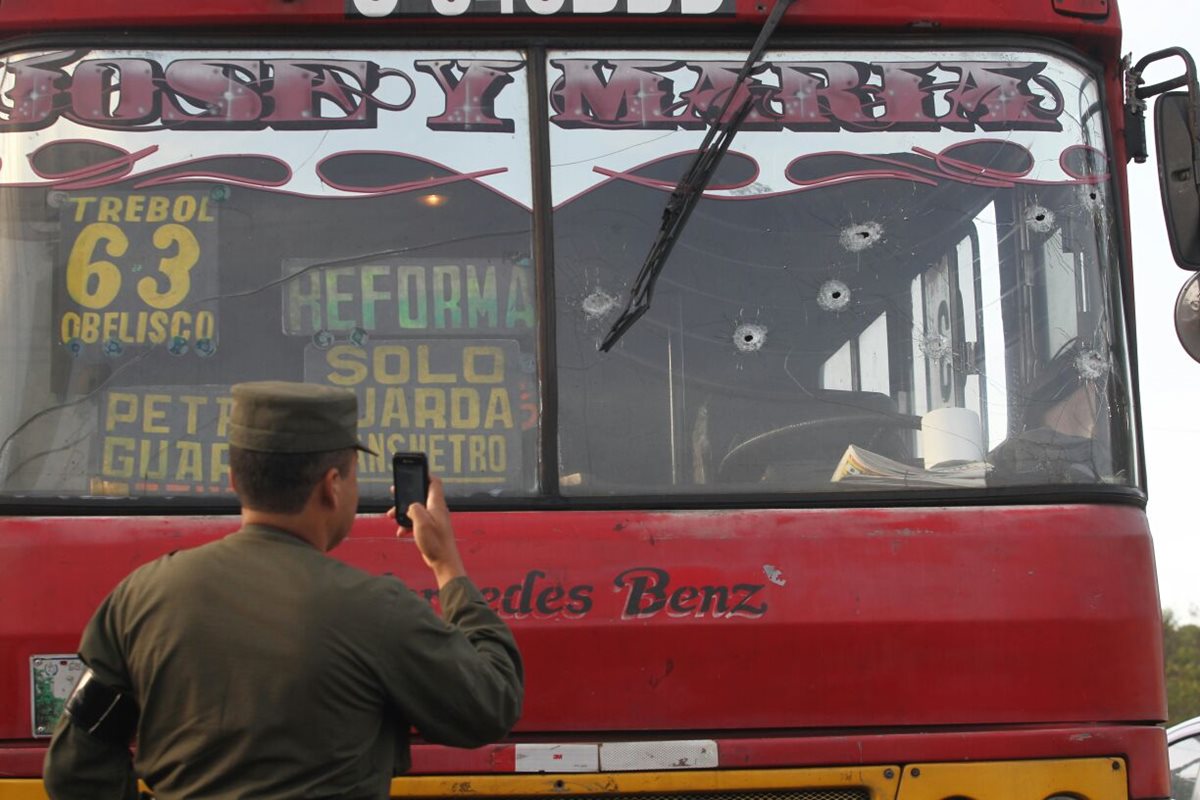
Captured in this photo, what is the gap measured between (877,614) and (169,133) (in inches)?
78.5

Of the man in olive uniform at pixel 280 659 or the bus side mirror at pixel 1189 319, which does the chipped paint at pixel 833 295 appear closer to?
the bus side mirror at pixel 1189 319

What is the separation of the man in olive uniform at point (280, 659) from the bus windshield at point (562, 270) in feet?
3.36

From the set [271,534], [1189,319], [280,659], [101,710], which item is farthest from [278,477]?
[1189,319]

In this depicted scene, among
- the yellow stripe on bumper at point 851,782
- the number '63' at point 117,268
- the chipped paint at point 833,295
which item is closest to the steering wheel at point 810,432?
the chipped paint at point 833,295

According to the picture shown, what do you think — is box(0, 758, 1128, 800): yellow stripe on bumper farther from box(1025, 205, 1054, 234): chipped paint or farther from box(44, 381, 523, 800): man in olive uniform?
box(1025, 205, 1054, 234): chipped paint

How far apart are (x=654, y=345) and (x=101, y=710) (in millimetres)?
1640

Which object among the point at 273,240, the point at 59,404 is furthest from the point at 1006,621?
the point at 59,404

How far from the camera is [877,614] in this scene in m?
3.60

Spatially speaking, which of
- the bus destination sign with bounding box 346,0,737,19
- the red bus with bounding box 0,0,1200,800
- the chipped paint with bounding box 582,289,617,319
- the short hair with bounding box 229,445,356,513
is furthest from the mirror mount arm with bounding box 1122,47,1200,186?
the short hair with bounding box 229,445,356,513

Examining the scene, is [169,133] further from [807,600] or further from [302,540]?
[807,600]

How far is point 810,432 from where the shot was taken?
3826 mm

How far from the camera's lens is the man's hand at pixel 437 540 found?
2.82 m

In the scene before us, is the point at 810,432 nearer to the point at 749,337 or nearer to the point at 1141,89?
the point at 749,337

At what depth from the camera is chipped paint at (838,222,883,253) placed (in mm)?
3969
